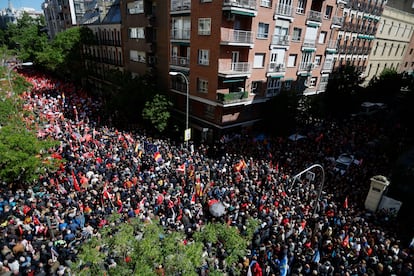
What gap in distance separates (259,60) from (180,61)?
25.8 feet

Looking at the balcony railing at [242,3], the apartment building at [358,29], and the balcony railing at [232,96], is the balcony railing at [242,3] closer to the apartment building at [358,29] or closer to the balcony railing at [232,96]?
the balcony railing at [232,96]

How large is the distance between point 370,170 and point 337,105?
13.9m

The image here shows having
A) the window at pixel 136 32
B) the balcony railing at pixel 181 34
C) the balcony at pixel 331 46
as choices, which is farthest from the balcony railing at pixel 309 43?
the window at pixel 136 32

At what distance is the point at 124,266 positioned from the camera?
732cm

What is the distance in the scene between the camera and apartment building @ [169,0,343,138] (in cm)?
2106

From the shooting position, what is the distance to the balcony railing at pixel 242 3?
19.3 metres

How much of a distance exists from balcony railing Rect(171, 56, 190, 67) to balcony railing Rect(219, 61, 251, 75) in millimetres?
4404

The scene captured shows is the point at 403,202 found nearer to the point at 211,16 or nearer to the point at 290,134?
the point at 290,134

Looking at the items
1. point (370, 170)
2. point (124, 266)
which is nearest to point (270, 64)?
point (370, 170)

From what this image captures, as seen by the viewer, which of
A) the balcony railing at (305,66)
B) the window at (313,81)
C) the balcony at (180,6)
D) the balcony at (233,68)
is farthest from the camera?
the window at (313,81)

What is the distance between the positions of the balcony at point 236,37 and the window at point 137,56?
1353cm

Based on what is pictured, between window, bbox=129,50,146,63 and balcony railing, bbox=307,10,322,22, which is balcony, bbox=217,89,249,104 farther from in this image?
window, bbox=129,50,146,63

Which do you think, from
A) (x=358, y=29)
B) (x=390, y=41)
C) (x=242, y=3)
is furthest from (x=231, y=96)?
→ (x=390, y=41)

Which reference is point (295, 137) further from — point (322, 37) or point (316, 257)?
point (316, 257)
